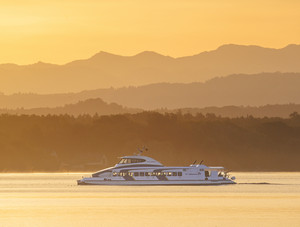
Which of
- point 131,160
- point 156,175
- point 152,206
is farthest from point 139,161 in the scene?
point 152,206

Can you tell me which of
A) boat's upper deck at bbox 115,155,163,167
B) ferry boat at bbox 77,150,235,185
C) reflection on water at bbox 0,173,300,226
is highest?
boat's upper deck at bbox 115,155,163,167

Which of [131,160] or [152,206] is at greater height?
[131,160]

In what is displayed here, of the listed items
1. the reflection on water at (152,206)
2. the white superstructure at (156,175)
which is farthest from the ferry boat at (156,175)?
the reflection on water at (152,206)

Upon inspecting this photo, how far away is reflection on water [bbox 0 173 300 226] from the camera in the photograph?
99688 millimetres

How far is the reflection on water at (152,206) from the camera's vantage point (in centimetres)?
9969

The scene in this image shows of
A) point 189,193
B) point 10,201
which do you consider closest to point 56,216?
point 10,201

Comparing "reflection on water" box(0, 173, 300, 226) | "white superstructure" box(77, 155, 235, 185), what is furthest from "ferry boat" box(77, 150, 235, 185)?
"reflection on water" box(0, 173, 300, 226)

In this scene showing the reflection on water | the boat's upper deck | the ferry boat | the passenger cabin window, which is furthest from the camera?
the passenger cabin window

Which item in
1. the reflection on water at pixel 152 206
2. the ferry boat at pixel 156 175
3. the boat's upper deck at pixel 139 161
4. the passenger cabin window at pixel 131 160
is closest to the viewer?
the reflection on water at pixel 152 206

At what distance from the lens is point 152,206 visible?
120 metres

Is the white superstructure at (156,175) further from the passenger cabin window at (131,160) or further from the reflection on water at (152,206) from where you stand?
the reflection on water at (152,206)

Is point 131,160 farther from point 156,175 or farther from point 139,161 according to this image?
point 156,175

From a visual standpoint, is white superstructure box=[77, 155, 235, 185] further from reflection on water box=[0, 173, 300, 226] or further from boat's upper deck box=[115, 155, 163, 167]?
reflection on water box=[0, 173, 300, 226]

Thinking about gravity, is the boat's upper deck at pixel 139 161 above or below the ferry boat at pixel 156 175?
above
